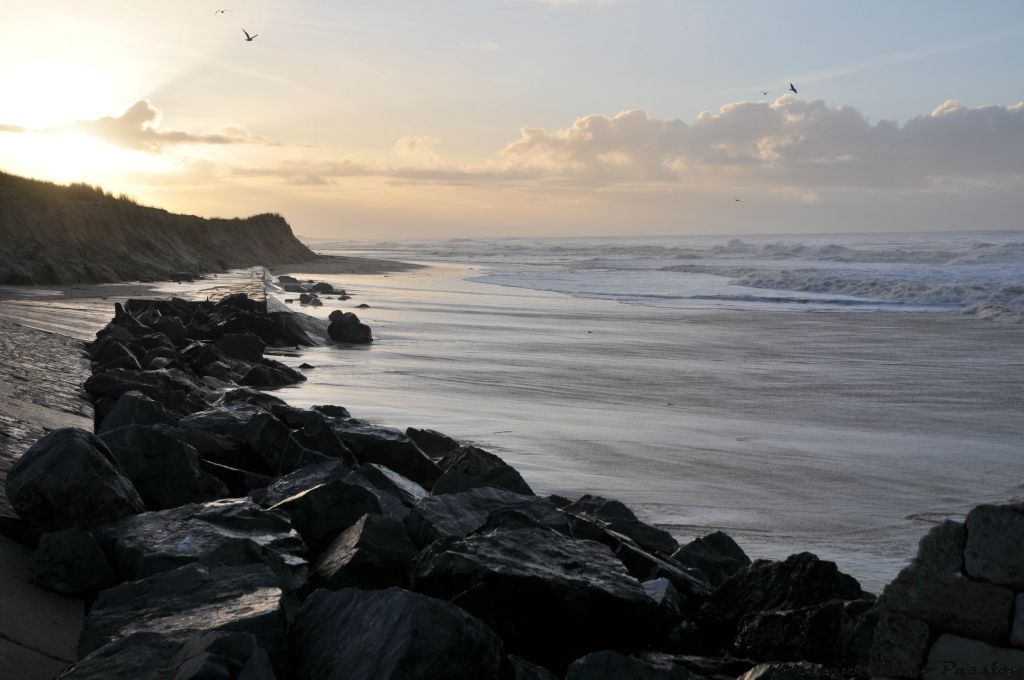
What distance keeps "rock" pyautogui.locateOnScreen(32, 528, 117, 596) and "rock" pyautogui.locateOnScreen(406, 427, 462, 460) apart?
3.80 meters

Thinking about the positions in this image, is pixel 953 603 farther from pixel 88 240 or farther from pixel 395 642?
pixel 88 240

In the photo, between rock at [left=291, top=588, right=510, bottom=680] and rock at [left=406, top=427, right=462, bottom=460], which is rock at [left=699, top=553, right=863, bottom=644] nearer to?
rock at [left=291, top=588, right=510, bottom=680]

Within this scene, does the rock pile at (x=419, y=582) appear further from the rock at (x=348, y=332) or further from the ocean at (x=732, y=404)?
the rock at (x=348, y=332)

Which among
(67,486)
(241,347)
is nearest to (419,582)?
(67,486)

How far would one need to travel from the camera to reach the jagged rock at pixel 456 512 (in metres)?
4.56

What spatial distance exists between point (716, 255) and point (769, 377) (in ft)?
185

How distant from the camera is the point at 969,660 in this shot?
2.91 metres

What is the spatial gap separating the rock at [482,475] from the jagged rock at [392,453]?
21cm

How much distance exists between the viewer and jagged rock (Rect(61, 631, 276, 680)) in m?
2.68

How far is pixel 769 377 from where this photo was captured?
1337 cm

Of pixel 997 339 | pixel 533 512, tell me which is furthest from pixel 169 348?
pixel 997 339

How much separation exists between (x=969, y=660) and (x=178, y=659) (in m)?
2.37

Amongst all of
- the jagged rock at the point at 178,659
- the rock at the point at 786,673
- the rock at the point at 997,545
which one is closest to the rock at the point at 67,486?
the jagged rock at the point at 178,659

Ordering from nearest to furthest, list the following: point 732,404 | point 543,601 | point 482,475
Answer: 1. point 543,601
2. point 482,475
3. point 732,404
